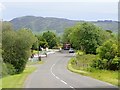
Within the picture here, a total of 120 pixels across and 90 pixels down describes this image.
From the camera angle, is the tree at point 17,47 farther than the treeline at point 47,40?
No

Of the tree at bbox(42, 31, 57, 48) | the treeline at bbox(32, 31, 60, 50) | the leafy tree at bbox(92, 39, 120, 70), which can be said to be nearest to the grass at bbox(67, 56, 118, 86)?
the leafy tree at bbox(92, 39, 120, 70)

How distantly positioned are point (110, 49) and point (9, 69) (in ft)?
53.3

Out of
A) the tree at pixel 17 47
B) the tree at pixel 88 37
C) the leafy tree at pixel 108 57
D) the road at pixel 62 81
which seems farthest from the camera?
the tree at pixel 88 37

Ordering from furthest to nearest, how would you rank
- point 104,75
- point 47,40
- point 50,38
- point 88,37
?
point 47,40 → point 50,38 → point 88,37 → point 104,75

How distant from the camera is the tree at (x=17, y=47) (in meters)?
59.6

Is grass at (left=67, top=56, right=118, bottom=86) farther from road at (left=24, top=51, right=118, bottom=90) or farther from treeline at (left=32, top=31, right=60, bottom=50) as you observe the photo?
treeline at (left=32, top=31, right=60, bottom=50)

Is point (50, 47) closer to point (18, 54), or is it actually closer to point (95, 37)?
point (95, 37)

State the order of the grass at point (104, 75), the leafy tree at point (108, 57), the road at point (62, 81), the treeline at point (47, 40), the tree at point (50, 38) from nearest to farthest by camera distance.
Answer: the road at point (62, 81) → the grass at point (104, 75) → the leafy tree at point (108, 57) → the treeline at point (47, 40) → the tree at point (50, 38)

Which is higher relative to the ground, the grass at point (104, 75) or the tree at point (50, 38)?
the grass at point (104, 75)

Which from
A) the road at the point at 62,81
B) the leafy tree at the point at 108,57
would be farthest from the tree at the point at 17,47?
the road at the point at 62,81

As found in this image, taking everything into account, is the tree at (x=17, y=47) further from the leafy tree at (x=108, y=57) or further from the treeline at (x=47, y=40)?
the treeline at (x=47, y=40)

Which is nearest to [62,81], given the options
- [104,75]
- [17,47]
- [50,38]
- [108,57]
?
[104,75]

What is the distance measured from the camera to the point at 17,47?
6150 cm

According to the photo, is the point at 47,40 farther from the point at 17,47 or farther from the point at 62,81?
the point at 62,81
